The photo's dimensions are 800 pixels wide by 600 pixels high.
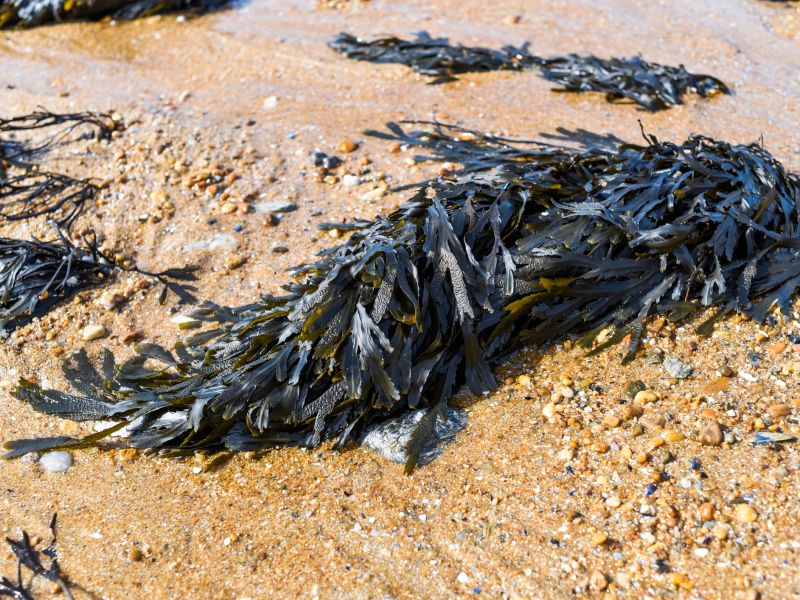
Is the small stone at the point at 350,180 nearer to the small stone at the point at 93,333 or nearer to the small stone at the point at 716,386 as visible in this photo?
the small stone at the point at 93,333

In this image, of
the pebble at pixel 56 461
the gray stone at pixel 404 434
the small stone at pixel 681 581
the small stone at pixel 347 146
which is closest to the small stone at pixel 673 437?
the small stone at pixel 681 581

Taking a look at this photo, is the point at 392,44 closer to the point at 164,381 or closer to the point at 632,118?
the point at 632,118

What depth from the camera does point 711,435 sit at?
86.2 inches

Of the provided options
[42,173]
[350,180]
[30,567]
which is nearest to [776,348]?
[350,180]

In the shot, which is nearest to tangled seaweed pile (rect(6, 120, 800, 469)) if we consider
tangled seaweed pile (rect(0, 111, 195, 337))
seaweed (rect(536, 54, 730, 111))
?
tangled seaweed pile (rect(0, 111, 195, 337))

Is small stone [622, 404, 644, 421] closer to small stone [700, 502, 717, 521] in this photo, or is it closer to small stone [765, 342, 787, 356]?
small stone [700, 502, 717, 521]

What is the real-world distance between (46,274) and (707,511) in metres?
3.22

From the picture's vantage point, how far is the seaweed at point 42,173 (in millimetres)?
4070

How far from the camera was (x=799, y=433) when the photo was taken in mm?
2168

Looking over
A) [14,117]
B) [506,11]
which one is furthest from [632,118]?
[14,117]

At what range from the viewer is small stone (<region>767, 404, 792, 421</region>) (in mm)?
2232

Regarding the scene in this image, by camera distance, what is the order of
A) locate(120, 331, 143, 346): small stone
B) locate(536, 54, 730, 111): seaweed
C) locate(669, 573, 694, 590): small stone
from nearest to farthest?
locate(669, 573, 694, 590): small stone < locate(120, 331, 143, 346): small stone < locate(536, 54, 730, 111): seaweed

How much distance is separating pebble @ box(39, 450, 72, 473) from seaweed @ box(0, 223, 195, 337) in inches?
38.7

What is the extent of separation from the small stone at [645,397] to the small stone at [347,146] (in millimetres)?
2254
